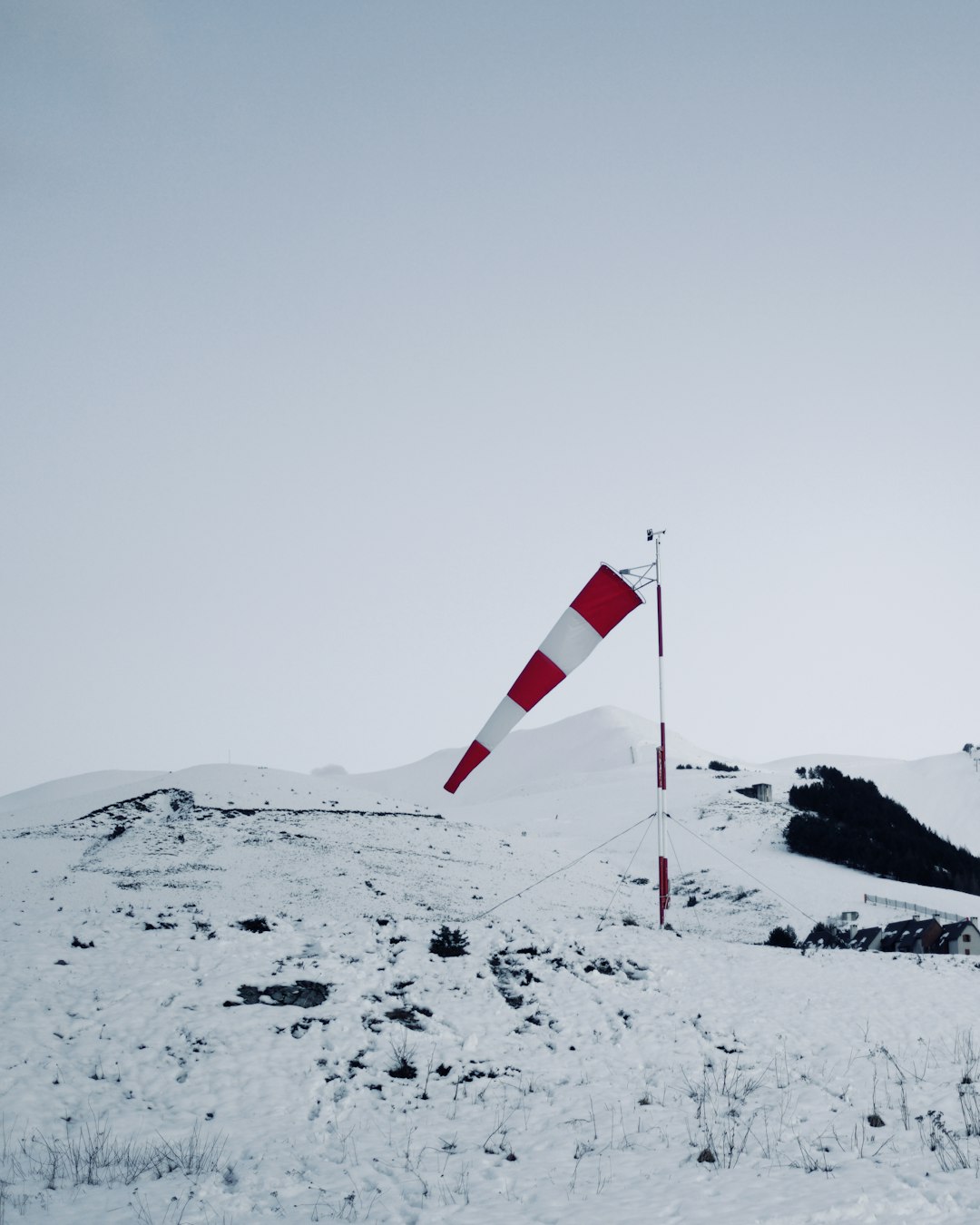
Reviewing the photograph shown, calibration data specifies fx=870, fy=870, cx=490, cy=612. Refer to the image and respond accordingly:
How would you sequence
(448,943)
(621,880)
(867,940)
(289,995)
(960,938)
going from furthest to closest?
(621,880)
(960,938)
(867,940)
(448,943)
(289,995)

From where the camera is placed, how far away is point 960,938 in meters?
25.7

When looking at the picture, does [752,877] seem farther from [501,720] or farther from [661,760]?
[501,720]

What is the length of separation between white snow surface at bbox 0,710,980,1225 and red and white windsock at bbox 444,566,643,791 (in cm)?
326

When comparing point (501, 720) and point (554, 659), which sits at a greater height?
point (554, 659)

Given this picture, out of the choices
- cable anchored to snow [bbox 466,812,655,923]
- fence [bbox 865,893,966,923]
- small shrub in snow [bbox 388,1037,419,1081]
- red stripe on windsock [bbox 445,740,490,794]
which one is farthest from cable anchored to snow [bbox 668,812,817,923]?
small shrub in snow [bbox 388,1037,419,1081]

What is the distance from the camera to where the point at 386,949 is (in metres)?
13.3

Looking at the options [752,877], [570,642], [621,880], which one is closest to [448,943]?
[570,642]

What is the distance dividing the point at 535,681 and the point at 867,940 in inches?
596

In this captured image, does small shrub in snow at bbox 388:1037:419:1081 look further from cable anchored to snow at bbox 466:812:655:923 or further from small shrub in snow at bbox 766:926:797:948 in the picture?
small shrub in snow at bbox 766:926:797:948

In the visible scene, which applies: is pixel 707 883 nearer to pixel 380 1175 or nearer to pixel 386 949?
pixel 386 949

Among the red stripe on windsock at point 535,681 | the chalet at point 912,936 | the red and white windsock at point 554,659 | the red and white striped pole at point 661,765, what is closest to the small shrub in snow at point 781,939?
the chalet at point 912,936

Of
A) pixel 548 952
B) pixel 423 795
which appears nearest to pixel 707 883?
pixel 548 952

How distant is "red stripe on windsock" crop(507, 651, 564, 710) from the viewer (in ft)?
47.6

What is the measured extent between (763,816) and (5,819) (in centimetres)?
3787
